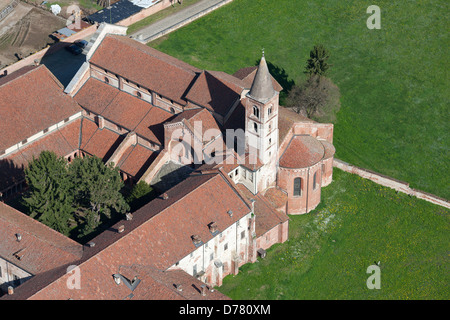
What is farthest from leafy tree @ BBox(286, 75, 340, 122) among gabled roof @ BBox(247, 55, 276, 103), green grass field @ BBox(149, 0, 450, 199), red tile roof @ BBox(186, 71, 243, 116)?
gabled roof @ BBox(247, 55, 276, 103)

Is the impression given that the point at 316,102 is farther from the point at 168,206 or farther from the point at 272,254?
the point at 168,206

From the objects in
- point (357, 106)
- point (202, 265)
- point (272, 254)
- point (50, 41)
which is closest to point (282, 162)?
point (272, 254)

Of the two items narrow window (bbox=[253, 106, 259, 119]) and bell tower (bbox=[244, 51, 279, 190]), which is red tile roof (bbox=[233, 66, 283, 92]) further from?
narrow window (bbox=[253, 106, 259, 119])

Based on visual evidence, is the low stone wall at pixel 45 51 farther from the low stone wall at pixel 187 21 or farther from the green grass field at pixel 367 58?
the green grass field at pixel 367 58

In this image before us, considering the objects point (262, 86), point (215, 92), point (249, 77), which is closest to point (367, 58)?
point (249, 77)

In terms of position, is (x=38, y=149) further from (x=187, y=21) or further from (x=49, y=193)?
(x=187, y=21)

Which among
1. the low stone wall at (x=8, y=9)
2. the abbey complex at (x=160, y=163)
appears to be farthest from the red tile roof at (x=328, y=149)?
the low stone wall at (x=8, y=9)
